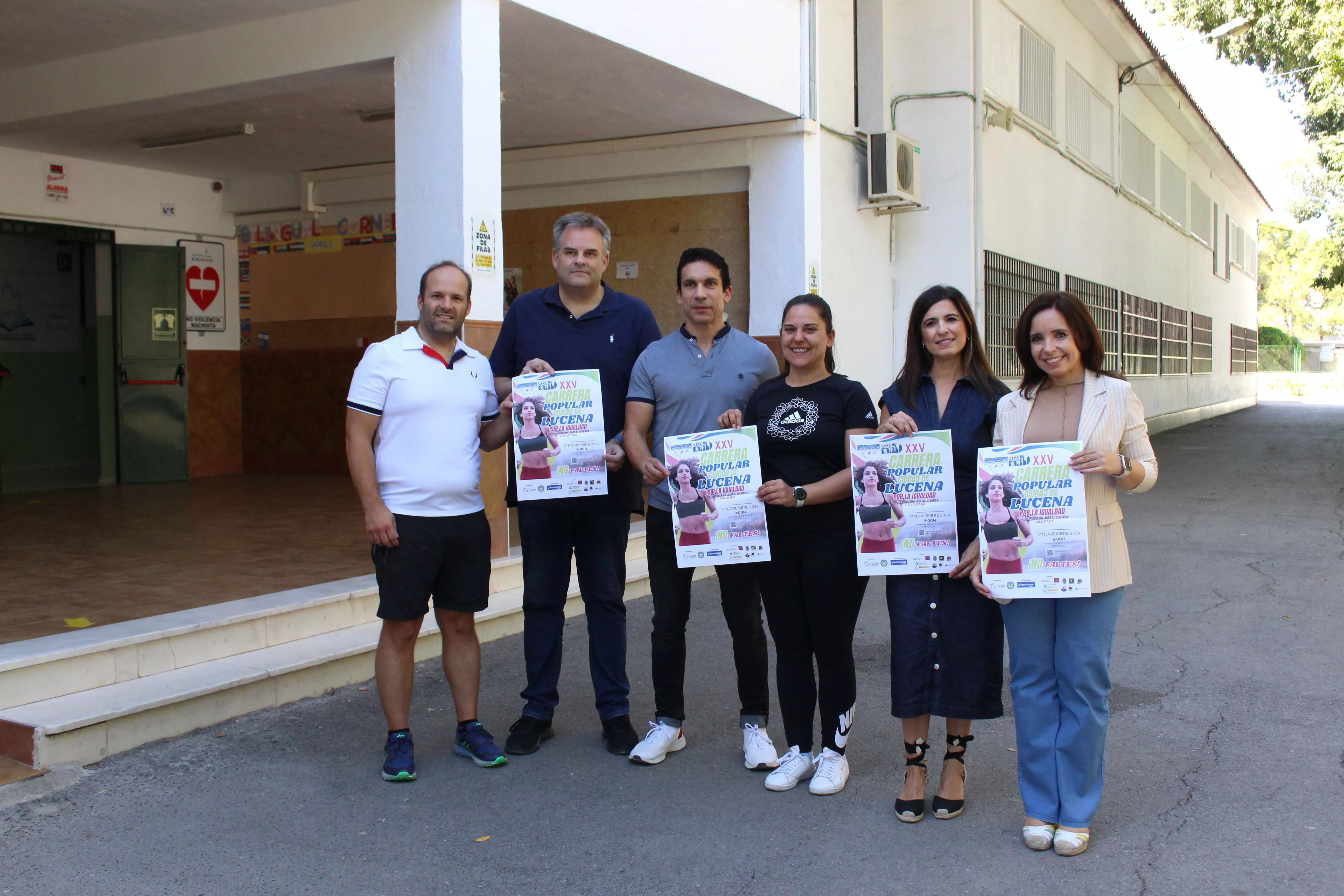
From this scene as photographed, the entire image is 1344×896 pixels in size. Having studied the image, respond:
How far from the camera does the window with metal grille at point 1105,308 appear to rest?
705 inches

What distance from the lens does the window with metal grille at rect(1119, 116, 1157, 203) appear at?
2012 cm

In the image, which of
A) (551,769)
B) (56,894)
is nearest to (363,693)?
(551,769)

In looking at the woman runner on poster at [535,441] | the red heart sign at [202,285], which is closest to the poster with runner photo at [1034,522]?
the woman runner on poster at [535,441]

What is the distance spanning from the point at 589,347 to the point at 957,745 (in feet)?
6.62

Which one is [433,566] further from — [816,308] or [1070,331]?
[1070,331]

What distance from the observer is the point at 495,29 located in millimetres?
6695

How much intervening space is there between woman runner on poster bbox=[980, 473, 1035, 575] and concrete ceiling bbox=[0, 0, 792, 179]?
4854 mm

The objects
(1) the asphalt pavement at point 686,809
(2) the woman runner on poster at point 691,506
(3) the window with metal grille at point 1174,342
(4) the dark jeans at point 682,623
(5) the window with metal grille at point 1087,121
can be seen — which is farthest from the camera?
(3) the window with metal grille at point 1174,342

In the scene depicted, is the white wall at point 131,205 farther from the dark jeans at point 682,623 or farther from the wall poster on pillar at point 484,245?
the dark jeans at point 682,623

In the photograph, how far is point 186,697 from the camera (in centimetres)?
462

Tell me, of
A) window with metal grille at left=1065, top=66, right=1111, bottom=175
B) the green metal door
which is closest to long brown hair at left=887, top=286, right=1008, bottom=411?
the green metal door

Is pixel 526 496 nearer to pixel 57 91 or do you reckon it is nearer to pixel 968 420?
pixel 968 420

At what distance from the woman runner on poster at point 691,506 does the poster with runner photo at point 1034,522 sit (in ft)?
3.24

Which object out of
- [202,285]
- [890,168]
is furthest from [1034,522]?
[202,285]
